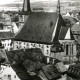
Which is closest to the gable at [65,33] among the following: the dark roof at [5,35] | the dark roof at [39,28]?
the dark roof at [39,28]

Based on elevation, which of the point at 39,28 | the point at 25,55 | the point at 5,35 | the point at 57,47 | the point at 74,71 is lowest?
the point at 74,71

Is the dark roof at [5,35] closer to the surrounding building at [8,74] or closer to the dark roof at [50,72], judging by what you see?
the dark roof at [50,72]

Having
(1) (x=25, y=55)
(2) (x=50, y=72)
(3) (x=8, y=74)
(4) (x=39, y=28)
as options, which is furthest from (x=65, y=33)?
(3) (x=8, y=74)

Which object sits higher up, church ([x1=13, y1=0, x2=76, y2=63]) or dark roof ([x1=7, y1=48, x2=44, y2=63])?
church ([x1=13, y1=0, x2=76, y2=63])

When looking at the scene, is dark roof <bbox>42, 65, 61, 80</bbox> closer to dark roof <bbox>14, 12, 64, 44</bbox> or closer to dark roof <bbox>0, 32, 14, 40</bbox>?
dark roof <bbox>14, 12, 64, 44</bbox>

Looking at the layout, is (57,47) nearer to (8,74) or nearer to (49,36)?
(49,36)

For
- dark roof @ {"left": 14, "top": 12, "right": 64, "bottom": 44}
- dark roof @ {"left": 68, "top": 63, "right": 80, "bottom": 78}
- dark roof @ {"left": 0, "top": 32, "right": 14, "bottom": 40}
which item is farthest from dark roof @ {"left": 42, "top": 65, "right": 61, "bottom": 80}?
dark roof @ {"left": 0, "top": 32, "right": 14, "bottom": 40}

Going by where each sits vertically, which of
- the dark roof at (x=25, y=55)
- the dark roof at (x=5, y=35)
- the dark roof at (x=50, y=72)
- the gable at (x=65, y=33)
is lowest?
the dark roof at (x=50, y=72)

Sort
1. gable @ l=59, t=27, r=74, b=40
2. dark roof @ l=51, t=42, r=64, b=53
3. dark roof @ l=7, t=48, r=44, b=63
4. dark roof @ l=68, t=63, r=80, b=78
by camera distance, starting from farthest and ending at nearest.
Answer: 1. gable @ l=59, t=27, r=74, b=40
2. dark roof @ l=51, t=42, r=64, b=53
3. dark roof @ l=7, t=48, r=44, b=63
4. dark roof @ l=68, t=63, r=80, b=78
